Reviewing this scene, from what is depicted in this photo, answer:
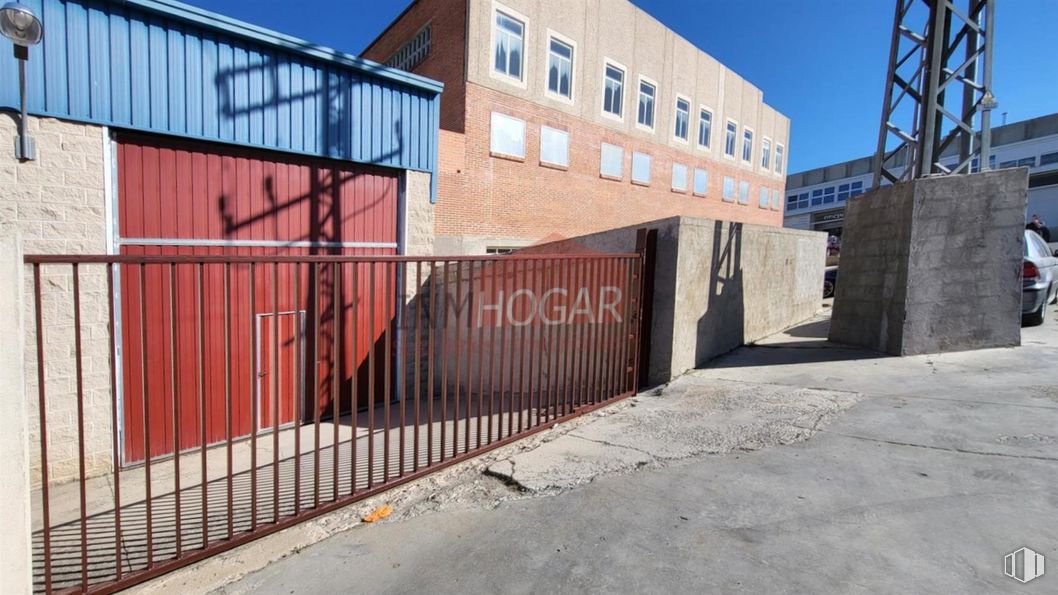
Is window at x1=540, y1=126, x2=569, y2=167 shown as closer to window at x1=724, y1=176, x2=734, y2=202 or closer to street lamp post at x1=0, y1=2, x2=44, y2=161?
window at x1=724, y1=176, x2=734, y2=202

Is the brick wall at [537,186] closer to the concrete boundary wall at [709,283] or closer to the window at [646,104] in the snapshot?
the window at [646,104]

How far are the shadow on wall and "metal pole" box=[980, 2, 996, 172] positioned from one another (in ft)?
11.3

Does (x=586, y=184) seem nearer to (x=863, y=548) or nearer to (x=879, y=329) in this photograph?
(x=879, y=329)

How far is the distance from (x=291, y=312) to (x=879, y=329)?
829cm

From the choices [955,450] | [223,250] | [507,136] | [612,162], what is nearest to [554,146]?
[507,136]

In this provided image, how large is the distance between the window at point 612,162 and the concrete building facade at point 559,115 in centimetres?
6

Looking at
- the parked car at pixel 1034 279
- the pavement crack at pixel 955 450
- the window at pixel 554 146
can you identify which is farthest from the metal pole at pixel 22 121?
the window at pixel 554 146

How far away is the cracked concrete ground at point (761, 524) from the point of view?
8.44ft

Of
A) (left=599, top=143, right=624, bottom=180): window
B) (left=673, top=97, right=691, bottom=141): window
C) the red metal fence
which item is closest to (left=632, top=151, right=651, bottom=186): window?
(left=599, top=143, right=624, bottom=180): window

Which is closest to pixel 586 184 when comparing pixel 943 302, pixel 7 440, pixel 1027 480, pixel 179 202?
pixel 943 302

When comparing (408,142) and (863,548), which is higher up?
(408,142)

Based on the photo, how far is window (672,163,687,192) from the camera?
26719mm

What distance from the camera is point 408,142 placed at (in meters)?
8.17

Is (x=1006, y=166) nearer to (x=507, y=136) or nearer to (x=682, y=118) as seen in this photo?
(x=682, y=118)
